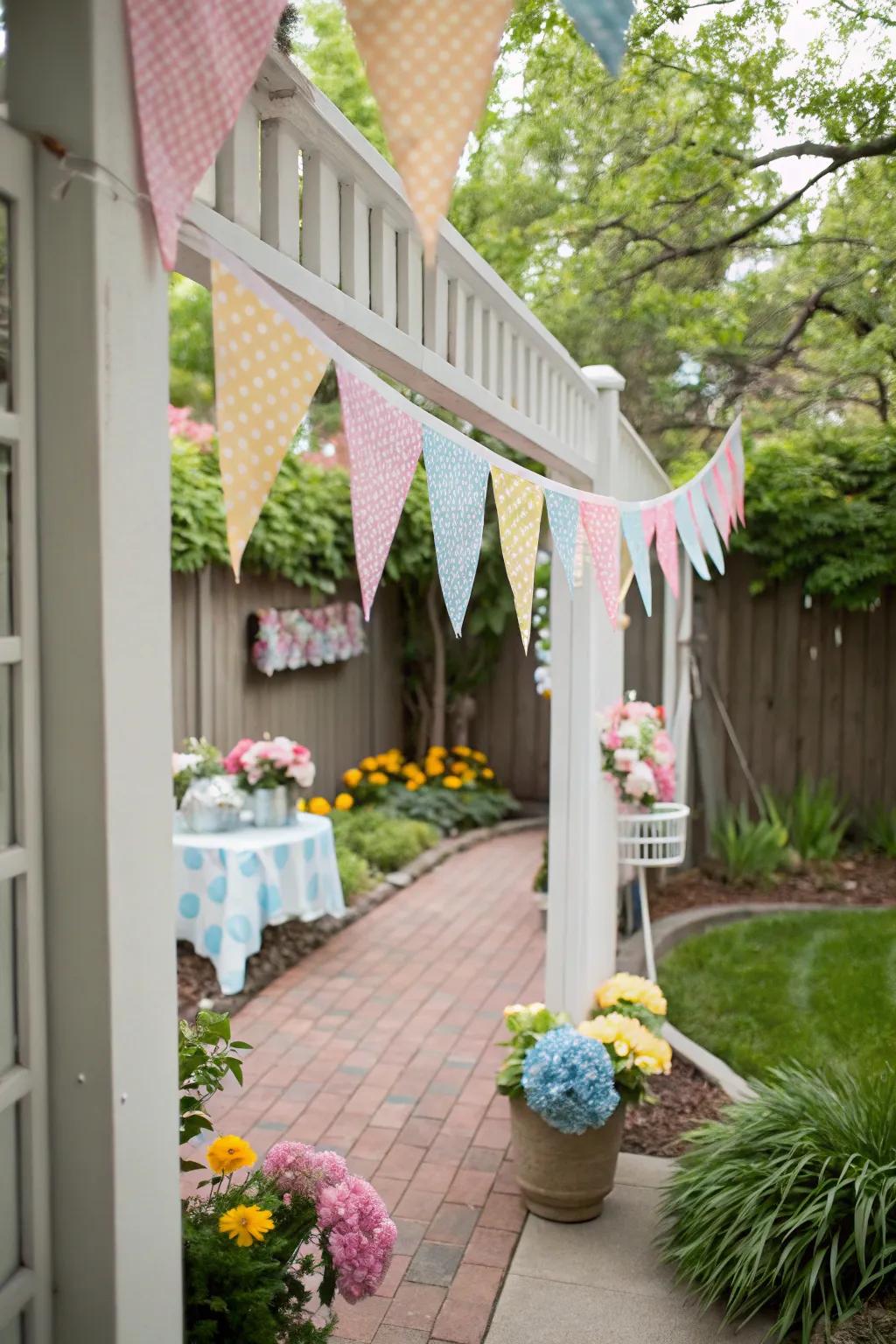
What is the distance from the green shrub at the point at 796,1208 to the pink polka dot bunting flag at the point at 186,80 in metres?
2.34

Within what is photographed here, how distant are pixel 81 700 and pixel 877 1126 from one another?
2.24 m

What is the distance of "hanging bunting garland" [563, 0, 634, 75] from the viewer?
1137mm

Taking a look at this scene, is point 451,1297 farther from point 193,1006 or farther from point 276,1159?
point 193,1006

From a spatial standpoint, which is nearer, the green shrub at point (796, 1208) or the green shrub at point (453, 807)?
the green shrub at point (796, 1208)

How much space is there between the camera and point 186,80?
4.00 ft

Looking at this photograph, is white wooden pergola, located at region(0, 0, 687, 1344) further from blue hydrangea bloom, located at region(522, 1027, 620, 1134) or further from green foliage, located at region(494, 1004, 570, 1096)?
green foliage, located at region(494, 1004, 570, 1096)

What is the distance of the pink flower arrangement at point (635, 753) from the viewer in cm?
395

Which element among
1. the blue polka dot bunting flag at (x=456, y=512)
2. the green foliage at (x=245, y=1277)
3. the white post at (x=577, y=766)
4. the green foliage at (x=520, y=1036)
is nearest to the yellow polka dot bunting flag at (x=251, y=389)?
the blue polka dot bunting flag at (x=456, y=512)

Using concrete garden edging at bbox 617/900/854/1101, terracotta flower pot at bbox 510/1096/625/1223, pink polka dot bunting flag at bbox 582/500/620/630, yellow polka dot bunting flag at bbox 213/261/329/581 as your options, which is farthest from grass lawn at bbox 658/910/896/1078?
yellow polka dot bunting flag at bbox 213/261/329/581

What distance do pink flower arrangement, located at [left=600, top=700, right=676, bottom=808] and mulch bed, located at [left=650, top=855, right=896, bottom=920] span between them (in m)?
1.73

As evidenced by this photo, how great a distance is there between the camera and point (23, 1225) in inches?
49.3

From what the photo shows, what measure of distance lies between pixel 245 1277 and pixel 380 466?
122 centimetres

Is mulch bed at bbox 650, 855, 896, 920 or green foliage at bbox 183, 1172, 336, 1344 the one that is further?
mulch bed at bbox 650, 855, 896, 920

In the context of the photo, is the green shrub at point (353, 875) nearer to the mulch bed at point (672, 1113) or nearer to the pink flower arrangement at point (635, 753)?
the pink flower arrangement at point (635, 753)
